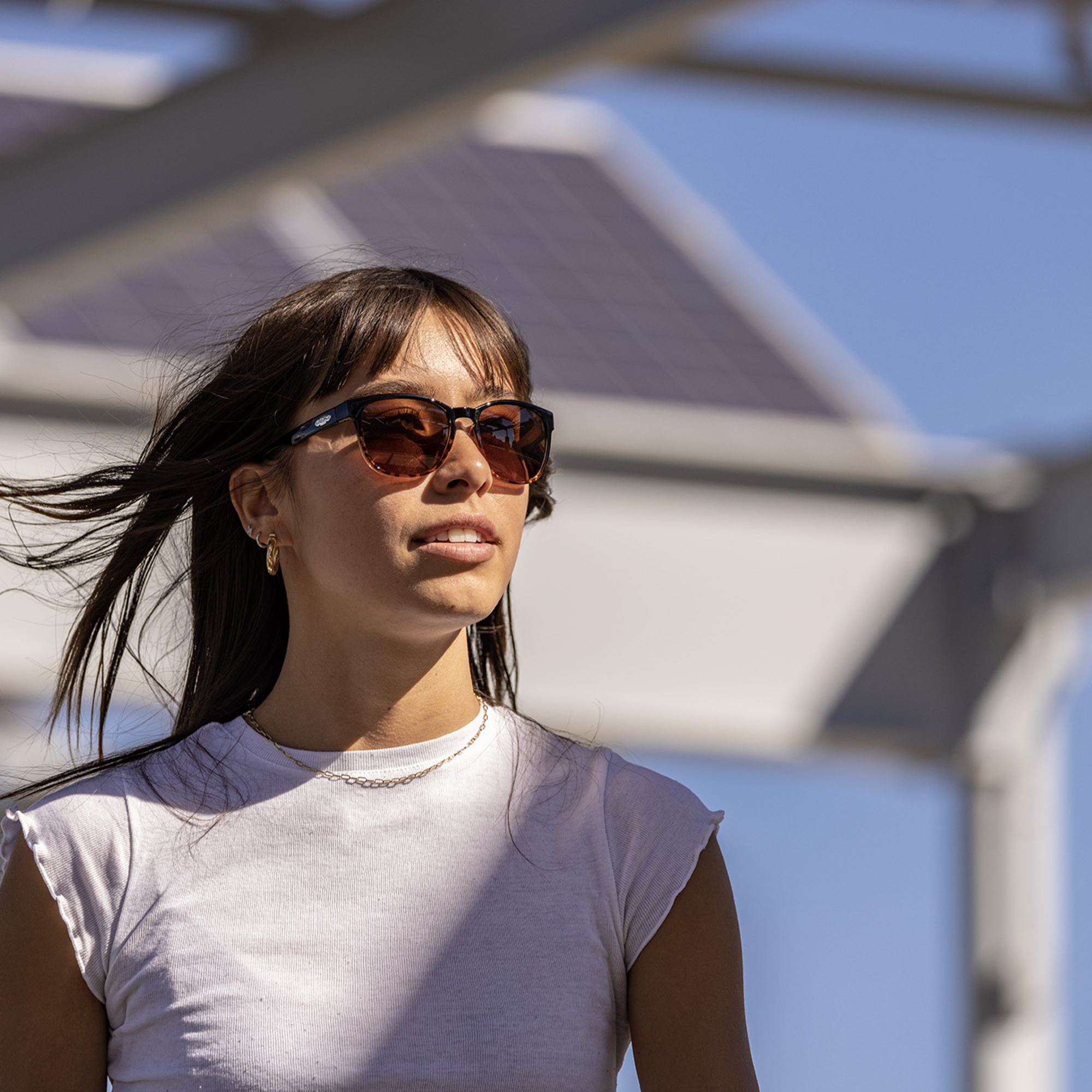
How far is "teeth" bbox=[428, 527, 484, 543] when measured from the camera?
2.44 metres

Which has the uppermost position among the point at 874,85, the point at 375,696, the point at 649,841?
the point at 874,85

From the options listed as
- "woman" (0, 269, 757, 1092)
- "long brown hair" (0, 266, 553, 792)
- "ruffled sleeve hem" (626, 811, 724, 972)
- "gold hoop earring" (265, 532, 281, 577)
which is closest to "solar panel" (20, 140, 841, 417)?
"long brown hair" (0, 266, 553, 792)

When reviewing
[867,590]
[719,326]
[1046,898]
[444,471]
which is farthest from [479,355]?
[719,326]

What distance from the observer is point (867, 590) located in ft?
31.6

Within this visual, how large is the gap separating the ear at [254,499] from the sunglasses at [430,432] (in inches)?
3.0

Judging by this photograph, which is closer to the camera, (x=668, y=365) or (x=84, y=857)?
(x=84, y=857)

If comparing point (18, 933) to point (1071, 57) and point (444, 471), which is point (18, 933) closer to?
point (444, 471)

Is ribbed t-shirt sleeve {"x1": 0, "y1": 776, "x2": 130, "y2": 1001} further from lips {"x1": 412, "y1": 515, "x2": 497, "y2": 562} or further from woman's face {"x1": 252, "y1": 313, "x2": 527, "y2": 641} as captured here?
lips {"x1": 412, "y1": 515, "x2": 497, "y2": 562}

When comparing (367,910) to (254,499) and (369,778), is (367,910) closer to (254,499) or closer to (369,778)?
(369,778)

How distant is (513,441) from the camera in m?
2.53

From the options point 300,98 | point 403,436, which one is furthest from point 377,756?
point 300,98

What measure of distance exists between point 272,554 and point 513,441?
0.38 m

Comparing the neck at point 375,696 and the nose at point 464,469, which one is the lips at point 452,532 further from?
the neck at point 375,696

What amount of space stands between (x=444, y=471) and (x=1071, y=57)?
16.2 ft
